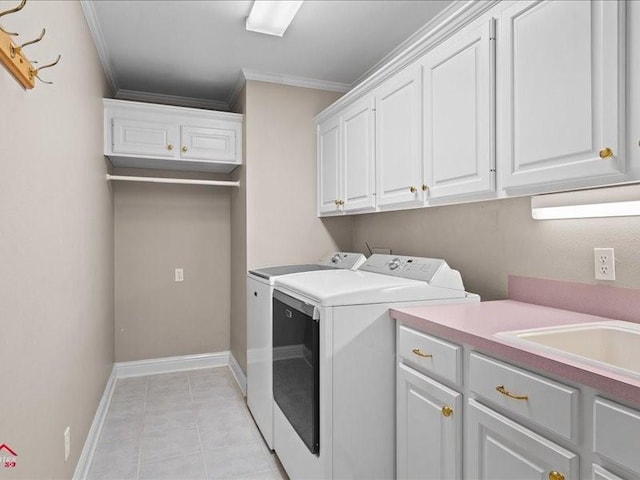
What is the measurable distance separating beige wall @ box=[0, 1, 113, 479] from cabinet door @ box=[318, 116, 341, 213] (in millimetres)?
1582

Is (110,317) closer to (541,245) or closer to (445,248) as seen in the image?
(445,248)

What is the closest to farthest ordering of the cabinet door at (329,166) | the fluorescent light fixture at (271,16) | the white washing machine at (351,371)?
the white washing machine at (351,371), the fluorescent light fixture at (271,16), the cabinet door at (329,166)

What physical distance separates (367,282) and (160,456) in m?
1.59

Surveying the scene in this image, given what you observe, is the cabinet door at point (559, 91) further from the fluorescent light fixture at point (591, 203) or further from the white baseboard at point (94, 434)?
the white baseboard at point (94, 434)

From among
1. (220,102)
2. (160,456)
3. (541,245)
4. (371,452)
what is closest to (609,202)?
(541,245)

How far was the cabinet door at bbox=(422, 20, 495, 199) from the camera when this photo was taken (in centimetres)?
163

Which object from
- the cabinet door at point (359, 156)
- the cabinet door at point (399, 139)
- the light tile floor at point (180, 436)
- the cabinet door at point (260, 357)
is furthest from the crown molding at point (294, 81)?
the light tile floor at point (180, 436)

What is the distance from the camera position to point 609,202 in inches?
56.5

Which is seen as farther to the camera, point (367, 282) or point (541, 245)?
point (367, 282)

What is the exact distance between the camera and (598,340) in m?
1.41

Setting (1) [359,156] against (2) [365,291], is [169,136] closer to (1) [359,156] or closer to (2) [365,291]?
(1) [359,156]

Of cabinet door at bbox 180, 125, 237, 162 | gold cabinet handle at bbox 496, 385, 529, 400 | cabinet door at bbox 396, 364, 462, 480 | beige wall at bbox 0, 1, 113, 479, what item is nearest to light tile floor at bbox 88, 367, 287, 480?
beige wall at bbox 0, 1, 113, 479

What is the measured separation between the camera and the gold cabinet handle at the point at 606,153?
3.90 ft

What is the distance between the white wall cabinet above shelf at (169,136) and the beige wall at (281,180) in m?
0.25
